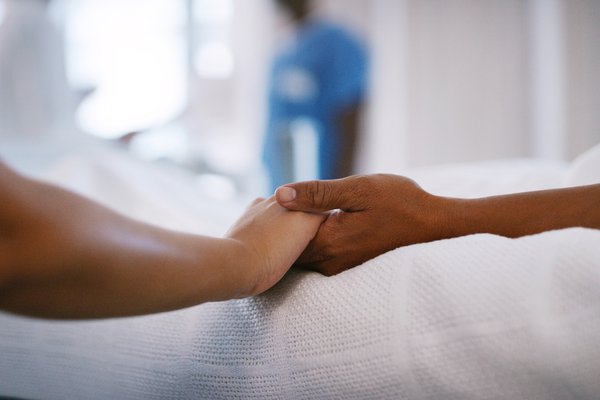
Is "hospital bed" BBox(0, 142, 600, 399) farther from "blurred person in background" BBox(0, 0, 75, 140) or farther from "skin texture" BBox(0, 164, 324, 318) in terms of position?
"blurred person in background" BBox(0, 0, 75, 140)

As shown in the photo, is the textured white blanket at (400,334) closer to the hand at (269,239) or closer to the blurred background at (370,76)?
the hand at (269,239)

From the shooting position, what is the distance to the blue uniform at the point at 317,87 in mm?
2354

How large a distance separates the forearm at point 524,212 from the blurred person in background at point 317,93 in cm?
177

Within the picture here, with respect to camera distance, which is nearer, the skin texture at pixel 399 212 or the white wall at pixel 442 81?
the skin texture at pixel 399 212

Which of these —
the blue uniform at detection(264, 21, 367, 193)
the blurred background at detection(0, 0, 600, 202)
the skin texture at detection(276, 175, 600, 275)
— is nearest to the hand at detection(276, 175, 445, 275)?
A: the skin texture at detection(276, 175, 600, 275)

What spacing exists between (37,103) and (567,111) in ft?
9.48

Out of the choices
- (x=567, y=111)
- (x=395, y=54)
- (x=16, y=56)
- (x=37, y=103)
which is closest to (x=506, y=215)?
(x=37, y=103)

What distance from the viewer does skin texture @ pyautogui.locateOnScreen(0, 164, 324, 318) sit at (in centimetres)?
41

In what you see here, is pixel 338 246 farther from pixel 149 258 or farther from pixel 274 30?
pixel 274 30

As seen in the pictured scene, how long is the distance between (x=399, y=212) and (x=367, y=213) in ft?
0.11

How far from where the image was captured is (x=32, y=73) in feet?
5.67

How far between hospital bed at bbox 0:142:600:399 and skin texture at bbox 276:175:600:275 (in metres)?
0.05

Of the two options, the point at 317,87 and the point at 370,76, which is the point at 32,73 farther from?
the point at 370,76

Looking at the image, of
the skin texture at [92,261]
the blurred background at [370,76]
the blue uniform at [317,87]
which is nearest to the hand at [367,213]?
the skin texture at [92,261]
